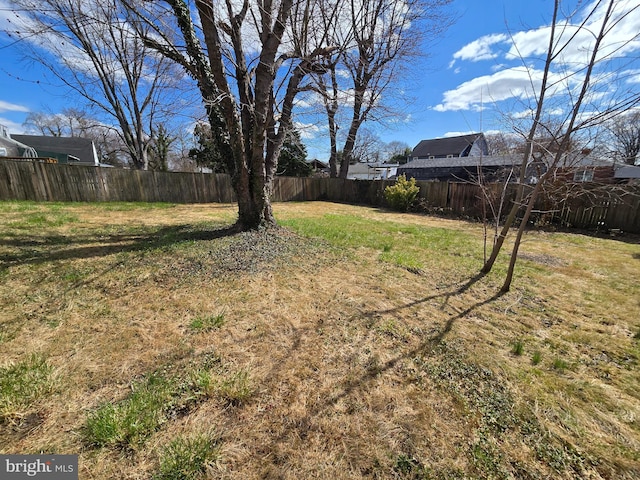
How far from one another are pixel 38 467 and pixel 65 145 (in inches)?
1109

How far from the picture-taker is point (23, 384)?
155 cm

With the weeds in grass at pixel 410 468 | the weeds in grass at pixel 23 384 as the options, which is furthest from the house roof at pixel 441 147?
the weeds in grass at pixel 23 384

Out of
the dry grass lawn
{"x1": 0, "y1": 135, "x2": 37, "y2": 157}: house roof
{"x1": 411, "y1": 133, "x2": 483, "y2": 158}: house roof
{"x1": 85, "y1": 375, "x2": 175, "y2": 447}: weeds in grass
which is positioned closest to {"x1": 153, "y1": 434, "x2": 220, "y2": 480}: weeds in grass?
the dry grass lawn

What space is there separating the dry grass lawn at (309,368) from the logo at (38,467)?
1.5 inches

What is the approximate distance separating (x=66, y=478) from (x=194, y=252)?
3.07 meters

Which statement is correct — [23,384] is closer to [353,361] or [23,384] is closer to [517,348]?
[353,361]

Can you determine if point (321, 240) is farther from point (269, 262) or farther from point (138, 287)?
point (138, 287)

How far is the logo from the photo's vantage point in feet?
3.79

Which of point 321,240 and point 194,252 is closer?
point 194,252

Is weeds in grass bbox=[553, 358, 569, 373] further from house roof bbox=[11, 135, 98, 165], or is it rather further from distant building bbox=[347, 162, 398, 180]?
distant building bbox=[347, 162, 398, 180]

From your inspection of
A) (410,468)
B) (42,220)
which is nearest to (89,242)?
(42,220)

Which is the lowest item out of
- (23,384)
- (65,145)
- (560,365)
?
(560,365)

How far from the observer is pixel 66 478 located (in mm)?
1141

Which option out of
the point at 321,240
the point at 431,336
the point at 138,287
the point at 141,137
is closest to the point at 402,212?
the point at 321,240
